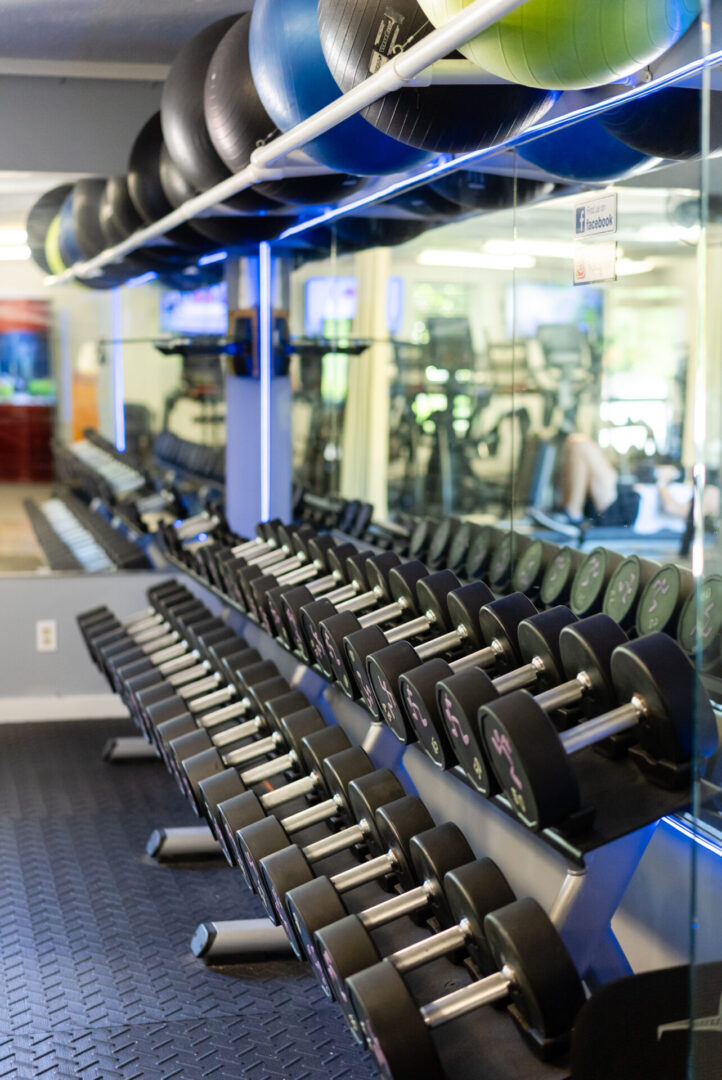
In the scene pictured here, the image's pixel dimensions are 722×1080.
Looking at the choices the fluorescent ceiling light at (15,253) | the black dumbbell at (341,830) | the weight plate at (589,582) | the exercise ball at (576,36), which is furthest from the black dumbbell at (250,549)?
the exercise ball at (576,36)

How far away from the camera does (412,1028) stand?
4.56 feet

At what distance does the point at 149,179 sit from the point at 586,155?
1743 mm

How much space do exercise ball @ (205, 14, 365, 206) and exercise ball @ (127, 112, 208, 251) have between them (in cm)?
81

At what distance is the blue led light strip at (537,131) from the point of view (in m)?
1.63

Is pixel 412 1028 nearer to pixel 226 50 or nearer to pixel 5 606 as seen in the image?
pixel 226 50

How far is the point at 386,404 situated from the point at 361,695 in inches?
49.7

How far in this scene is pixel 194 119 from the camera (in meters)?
2.60

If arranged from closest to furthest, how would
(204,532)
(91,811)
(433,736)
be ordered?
1. (433,736)
2. (91,811)
3. (204,532)

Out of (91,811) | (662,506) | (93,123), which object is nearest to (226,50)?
(662,506)

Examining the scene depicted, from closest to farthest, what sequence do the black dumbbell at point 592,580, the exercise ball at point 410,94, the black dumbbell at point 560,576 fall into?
1. the exercise ball at point 410,94
2. the black dumbbell at point 592,580
3. the black dumbbell at point 560,576

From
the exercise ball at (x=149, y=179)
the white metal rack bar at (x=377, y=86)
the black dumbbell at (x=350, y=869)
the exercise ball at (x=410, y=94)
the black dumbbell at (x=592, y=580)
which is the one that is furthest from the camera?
the exercise ball at (x=149, y=179)

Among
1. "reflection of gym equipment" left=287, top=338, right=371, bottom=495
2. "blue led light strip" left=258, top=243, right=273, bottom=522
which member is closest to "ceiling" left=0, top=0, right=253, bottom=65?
"blue led light strip" left=258, top=243, right=273, bottom=522

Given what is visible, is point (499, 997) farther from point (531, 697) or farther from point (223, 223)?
point (223, 223)

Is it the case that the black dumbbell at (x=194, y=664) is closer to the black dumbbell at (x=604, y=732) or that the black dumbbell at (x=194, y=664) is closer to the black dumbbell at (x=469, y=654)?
the black dumbbell at (x=469, y=654)
